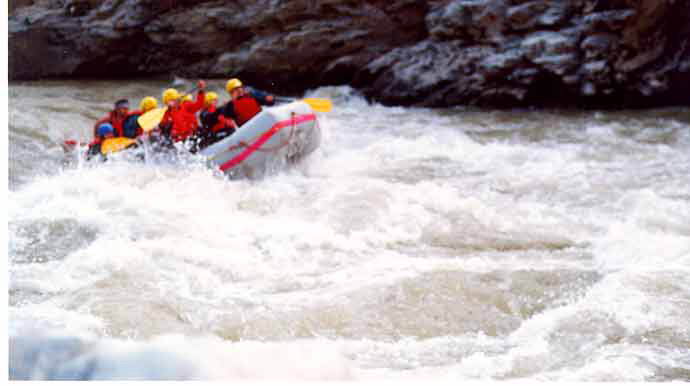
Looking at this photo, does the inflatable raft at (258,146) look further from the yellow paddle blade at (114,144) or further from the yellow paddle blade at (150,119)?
the yellow paddle blade at (114,144)

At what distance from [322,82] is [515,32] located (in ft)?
7.94

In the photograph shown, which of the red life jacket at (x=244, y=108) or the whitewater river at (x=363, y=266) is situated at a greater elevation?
the red life jacket at (x=244, y=108)

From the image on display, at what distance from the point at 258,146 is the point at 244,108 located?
473 mm

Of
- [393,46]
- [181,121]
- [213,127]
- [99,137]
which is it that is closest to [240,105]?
[213,127]

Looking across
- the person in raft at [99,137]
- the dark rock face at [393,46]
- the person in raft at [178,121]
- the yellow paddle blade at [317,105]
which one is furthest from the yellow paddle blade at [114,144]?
the dark rock face at [393,46]

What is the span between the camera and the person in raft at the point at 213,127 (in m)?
4.76

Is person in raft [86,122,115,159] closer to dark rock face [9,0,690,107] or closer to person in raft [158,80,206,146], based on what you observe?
person in raft [158,80,206,146]

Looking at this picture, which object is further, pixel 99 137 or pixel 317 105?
pixel 317 105

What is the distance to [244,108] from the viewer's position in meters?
4.93

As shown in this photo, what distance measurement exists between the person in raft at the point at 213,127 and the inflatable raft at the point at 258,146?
0.17 m

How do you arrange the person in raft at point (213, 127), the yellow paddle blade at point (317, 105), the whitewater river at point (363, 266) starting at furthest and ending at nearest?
the yellow paddle blade at point (317, 105) < the person in raft at point (213, 127) < the whitewater river at point (363, 266)

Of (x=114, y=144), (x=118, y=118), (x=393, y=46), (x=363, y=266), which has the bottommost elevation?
(x=363, y=266)

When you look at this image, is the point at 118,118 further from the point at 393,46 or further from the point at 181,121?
the point at 393,46

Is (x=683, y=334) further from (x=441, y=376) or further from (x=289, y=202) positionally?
(x=289, y=202)
